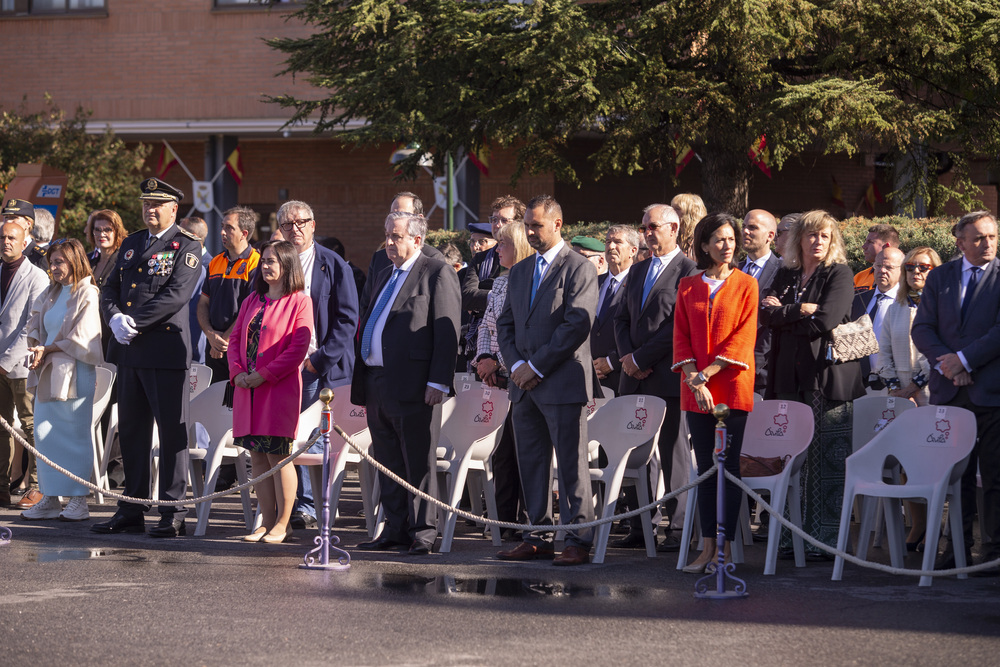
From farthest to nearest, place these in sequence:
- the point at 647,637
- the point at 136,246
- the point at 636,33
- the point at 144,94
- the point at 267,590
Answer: the point at 144,94 < the point at 636,33 < the point at 136,246 < the point at 267,590 < the point at 647,637

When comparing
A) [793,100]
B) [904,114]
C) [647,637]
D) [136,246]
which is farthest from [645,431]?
[904,114]

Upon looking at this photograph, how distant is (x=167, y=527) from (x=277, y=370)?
1.39 meters

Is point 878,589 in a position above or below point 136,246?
below

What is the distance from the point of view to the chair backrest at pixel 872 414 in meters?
A: 8.25

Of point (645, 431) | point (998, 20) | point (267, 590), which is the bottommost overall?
point (267, 590)

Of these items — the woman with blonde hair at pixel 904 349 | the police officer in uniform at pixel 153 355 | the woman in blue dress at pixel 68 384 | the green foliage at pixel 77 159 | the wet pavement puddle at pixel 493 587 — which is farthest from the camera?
the green foliage at pixel 77 159

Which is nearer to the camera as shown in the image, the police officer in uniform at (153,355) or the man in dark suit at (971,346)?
the man in dark suit at (971,346)

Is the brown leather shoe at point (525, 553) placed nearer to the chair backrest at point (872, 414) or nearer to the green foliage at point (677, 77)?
the chair backrest at point (872, 414)

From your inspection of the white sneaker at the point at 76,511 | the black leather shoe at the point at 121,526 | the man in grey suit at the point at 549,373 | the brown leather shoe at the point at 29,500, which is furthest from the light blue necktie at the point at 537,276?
the brown leather shoe at the point at 29,500

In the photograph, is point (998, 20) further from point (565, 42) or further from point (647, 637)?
point (647, 637)

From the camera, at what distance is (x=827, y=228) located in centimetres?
825

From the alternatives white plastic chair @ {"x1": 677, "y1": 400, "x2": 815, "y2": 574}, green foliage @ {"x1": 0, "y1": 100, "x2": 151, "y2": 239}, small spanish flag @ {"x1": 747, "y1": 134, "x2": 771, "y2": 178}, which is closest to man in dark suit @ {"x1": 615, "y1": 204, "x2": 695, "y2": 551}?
white plastic chair @ {"x1": 677, "y1": 400, "x2": 815, "y2": 574}

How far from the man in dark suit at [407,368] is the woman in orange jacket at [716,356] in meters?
1.64

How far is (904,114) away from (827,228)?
28.9ft
